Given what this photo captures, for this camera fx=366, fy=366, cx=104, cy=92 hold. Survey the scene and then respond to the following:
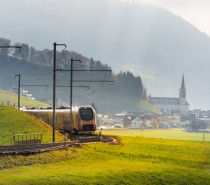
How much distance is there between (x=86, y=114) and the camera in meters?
50.9

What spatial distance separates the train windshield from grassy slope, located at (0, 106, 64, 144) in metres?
5.87

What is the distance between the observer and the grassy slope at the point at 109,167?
24.6m

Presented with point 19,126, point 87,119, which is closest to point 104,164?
point 19,126

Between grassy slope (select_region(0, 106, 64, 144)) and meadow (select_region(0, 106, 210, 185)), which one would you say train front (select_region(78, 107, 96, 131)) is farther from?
meadow (select_region(0, 106, 210, 185))

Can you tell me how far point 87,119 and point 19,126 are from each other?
9992 mm

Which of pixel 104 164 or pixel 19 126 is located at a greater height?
pixel 19 126

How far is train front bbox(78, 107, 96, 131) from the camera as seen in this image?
165ft

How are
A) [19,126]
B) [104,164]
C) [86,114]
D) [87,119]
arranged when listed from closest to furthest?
1. [104,164]
2. [19,126]
3. [87,119]
4. [86,114]

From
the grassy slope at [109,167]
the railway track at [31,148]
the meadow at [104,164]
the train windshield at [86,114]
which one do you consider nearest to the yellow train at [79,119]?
the train windshield at [86,114]

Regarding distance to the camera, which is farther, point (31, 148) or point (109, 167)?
point (31, 148)

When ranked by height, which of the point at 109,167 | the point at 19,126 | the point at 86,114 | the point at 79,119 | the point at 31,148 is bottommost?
the point at 109,167

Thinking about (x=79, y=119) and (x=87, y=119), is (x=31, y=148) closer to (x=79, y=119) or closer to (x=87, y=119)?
(x=79, y=119)

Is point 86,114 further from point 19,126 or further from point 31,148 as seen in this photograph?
point 31,148

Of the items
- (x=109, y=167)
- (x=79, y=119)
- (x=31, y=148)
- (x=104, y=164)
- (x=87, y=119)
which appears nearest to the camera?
(x=109, y=167)
